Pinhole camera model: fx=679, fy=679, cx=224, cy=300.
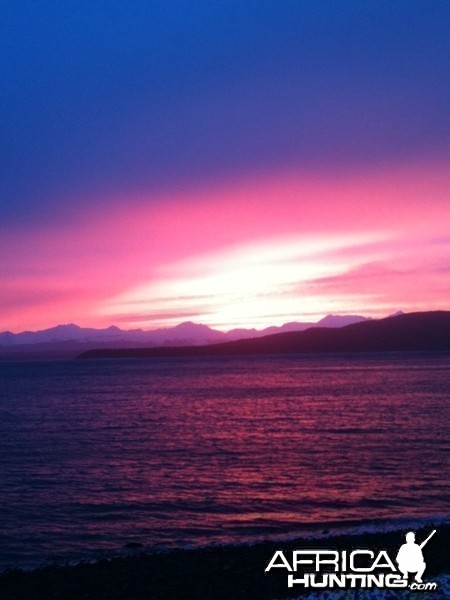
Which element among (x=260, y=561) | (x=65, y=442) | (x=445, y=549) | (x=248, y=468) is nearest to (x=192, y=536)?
(x=260, y=561)

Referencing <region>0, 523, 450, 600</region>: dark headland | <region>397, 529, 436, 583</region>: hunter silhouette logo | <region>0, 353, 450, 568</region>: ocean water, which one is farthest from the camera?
<region>0, 353, 450, 568</region>: ocean water

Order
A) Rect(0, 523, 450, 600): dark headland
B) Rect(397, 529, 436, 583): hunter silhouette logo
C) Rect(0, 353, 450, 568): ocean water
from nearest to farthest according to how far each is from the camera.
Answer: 1. Rect(397, 529, 436, 583): hunter silhouette logo
2. Rect(0, 523, 450, 600): dark headland
3. Rect(0, 353, 450, 568): ocean water

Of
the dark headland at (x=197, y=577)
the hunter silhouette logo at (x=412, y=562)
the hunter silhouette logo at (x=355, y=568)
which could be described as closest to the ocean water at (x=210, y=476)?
the dark headland at (x=197, y=577)

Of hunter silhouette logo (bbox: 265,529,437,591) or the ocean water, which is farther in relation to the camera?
the ocean water

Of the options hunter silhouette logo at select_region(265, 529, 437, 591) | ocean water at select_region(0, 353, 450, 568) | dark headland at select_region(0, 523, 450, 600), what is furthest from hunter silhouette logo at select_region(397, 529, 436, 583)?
ocean water at select_region(0, 353, 450, 568)

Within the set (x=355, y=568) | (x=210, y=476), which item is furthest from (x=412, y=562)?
(x=210, y=476)

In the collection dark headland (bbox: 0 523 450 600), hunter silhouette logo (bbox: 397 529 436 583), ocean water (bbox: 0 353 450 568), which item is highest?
hunter silhouette logo (bbox: 397 529 436 583)

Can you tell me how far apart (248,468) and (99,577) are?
1718 centimetres

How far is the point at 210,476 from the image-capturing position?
102 feet

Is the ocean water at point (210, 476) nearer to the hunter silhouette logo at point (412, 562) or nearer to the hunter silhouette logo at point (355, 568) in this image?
the hunter silhouette logo at point (355, 568)

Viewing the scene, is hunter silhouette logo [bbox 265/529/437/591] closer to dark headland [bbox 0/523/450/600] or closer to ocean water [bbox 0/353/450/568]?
dark headland [bbox 0/523/450/600]

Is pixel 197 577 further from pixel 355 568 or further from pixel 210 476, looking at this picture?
pixel 210 476

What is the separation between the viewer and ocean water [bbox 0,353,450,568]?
864 inches

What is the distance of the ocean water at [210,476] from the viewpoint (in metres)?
22.0
